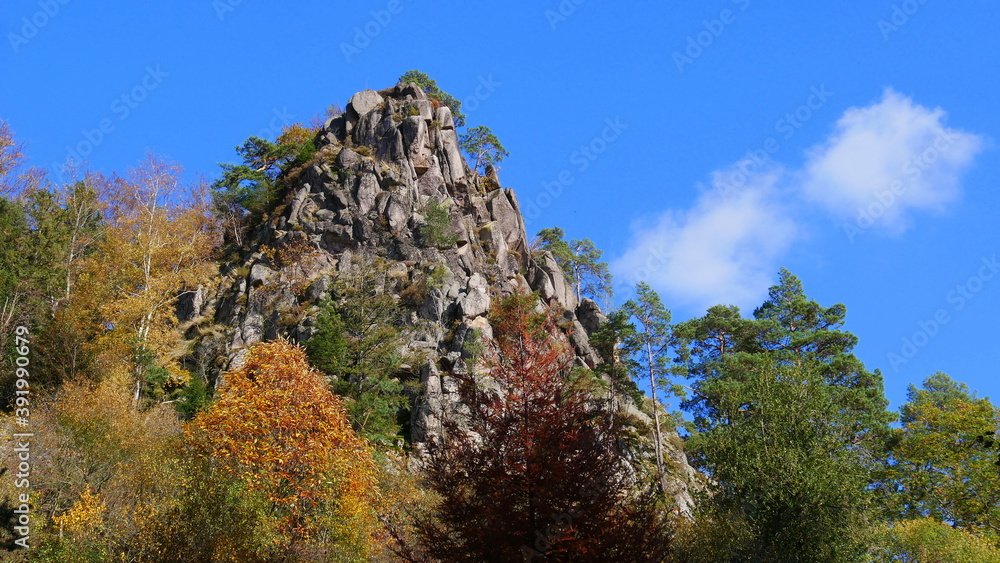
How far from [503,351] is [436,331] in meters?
28.4

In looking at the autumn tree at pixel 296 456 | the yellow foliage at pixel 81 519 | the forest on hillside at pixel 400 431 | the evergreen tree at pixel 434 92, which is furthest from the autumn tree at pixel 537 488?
the evergreen tree at pixel 434 92

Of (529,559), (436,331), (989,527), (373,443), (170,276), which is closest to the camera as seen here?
(529,559)

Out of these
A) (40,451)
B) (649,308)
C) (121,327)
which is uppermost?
(649,308)

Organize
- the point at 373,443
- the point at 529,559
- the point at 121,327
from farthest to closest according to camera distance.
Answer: the point at 121,327, the point at 373,443, the point at 529,559

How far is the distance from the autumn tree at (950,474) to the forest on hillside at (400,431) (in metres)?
0.15

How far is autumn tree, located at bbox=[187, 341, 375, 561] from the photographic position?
62.6 feet

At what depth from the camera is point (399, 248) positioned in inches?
1914

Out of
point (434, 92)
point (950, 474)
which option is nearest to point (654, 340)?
point (950, 474)

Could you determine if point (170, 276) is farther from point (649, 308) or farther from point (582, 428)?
point (582, 428)

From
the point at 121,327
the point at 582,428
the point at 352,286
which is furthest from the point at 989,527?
the point at 121,327

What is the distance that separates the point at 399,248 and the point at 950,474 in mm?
35838

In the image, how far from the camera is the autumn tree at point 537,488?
11.5 m

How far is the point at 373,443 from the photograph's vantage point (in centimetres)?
3117

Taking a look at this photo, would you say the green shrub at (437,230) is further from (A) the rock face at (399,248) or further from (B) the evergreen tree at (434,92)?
(B) the evergreen tree at (434,92)
